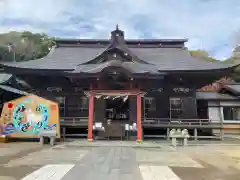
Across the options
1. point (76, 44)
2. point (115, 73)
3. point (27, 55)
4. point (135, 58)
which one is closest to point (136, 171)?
point (115, 73)

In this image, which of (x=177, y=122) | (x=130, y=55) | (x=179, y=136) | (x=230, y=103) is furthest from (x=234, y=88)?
(x=179, y=136)

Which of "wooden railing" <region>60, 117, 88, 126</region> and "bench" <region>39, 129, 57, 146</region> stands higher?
"wooden railing" <region>60, 117, 88, 126</region>

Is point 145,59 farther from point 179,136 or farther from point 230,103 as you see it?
point 179,136

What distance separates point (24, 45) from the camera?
59.0 metres

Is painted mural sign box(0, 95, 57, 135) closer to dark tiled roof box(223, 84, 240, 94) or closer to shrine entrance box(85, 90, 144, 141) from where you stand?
shrine entrance box(85, 90, 144, 141)

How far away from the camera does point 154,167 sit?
290 inches

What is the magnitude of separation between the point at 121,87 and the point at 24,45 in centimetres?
4945

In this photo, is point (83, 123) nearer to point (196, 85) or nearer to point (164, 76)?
point (164, 76)

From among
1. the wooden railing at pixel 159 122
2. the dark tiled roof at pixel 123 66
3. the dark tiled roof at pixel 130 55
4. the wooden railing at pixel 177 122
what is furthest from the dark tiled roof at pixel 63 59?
the wooden railing at pixel 177 122


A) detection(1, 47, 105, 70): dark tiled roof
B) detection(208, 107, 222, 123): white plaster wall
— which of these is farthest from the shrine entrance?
detection(208, 107, 222, 123): white plaster wall

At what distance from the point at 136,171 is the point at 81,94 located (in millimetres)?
12516

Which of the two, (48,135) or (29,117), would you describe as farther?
(29,117)

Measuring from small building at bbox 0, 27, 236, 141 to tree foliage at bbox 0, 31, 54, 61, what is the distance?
3524 cm

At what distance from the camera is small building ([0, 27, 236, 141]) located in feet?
53.2
